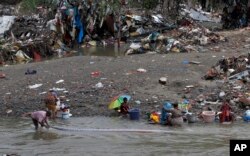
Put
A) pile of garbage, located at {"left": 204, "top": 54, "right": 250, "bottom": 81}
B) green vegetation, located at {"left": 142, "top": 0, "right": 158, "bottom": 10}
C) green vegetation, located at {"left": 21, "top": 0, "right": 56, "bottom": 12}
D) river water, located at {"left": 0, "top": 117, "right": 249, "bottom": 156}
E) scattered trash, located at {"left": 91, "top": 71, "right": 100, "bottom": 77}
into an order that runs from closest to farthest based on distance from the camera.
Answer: river water, located at {"left": 0, "top": 117, "right": 249, "bottom": 156}, pile of garbage, located at {"left": 204, "top": 54, "right": 250, "bottom": 81}, scattered trash, located at {"left": 91, "top": 71, "right": 100, "bottom": 77}, green vegetation, located at {"left": 142, "top": 0, "right": 158, "bottom": 10}, green vegetation, located at {"left": 21, "top": 0, "right": 56, "bottom": 12}

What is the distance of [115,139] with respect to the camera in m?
10.2

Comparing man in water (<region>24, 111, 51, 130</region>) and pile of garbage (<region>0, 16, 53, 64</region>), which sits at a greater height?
pile of garbage (<region>0, 16, 53, 64</region>)

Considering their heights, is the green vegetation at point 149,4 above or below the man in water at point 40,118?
above

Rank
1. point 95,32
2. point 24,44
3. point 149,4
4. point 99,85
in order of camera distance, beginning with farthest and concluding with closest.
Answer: point 149,4
point 95,32
point 24,44
point 99,85

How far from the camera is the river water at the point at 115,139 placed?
366 inches

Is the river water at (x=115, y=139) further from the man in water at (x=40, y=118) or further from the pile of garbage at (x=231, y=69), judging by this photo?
the pile of garbage at (x=231, y=69)

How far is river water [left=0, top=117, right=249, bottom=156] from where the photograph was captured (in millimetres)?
9289

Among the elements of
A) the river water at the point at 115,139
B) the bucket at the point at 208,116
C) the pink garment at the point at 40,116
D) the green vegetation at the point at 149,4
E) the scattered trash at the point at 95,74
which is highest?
the green vegetation at the point at 149,4

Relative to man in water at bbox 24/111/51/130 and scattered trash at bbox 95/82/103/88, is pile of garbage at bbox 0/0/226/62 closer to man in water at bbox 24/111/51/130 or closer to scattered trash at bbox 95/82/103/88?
scattered trash at bbox 95/82/103/88

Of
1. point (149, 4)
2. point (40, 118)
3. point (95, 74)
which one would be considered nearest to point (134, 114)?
point (40, 118)

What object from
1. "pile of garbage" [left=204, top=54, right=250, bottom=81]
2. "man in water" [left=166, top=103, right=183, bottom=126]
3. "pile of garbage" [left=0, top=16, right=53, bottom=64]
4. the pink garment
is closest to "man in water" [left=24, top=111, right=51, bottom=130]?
the pink garment

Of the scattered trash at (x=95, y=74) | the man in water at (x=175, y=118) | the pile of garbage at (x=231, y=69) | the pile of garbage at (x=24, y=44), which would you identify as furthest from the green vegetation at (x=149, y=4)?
the man in water at (x=175, y=118)

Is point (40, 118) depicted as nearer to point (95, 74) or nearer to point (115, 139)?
point (115, 139)

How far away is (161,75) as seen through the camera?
47.1ft
